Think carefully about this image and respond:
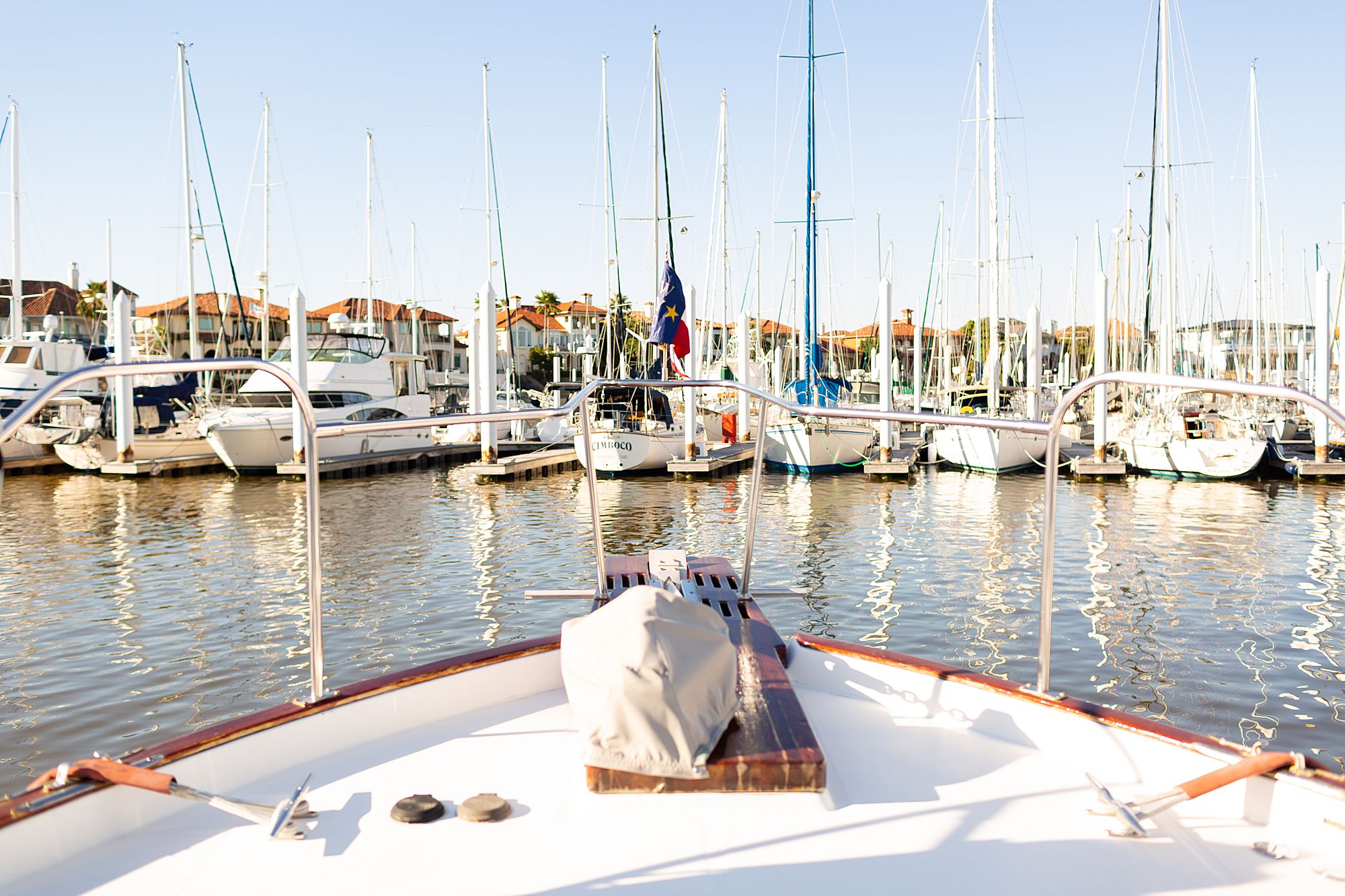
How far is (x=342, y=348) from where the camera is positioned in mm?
30156

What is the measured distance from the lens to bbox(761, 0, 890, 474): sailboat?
26.8m

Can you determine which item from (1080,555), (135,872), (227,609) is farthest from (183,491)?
(135,872)

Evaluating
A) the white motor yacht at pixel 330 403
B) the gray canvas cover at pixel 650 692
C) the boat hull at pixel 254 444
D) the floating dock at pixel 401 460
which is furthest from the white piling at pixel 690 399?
the gray canvas cover at pixel 650 692

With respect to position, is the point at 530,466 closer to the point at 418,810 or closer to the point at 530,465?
the point at 530,465

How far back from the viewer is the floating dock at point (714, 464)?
25.8 m

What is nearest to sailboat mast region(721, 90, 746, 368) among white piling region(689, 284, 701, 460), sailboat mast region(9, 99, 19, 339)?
white piling region(689, 284, 701, 460)

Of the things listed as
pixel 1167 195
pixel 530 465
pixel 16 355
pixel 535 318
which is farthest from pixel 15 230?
pixel 535 318

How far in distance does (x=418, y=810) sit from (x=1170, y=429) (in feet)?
87.9

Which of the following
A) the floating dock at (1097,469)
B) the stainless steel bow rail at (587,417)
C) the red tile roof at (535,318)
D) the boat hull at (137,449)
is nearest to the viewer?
the stainless steel bow rail at (587,417)

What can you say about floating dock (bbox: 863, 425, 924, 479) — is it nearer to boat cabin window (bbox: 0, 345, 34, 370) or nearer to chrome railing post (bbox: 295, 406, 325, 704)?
chrome railing post (bbox: 295, 406, 325, 704)

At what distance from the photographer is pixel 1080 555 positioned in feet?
45.9

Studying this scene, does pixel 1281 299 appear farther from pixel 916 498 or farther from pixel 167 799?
pixel 167 799

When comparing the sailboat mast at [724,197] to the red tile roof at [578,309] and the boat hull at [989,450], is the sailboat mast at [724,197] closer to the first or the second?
the boat hull at [989,450]

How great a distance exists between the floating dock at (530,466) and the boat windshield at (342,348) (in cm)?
510
